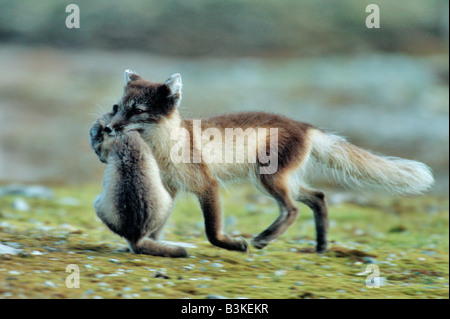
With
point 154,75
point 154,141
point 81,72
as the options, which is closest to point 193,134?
point 154,141

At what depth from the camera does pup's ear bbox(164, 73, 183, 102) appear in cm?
478

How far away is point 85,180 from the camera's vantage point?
10.3 m

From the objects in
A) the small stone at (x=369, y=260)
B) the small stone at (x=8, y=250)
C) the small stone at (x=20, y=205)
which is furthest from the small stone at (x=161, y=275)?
the small stone at (x=20, y=205)

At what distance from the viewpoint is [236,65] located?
1652cm

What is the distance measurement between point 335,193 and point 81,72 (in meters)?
8.20

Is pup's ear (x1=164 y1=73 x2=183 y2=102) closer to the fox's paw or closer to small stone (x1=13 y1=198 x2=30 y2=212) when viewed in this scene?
the fox's paw

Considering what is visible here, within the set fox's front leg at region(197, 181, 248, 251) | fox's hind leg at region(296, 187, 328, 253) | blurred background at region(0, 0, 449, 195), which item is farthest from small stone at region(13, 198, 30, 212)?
blurred background at region(0, 0, 449, 195)

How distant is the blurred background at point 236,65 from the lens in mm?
12531

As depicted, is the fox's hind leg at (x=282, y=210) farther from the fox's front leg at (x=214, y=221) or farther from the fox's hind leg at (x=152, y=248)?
the fox's hind leg at (x=152, y=248)

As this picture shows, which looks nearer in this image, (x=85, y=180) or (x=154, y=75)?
(x=85, y=180)

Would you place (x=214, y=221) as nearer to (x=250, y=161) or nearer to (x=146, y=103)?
(x=250, y=161)

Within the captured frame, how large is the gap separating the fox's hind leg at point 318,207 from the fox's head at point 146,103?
1444 mm

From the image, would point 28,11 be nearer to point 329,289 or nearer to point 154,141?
point 154,141

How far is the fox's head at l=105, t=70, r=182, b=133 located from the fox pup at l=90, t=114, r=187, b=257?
20 cm
